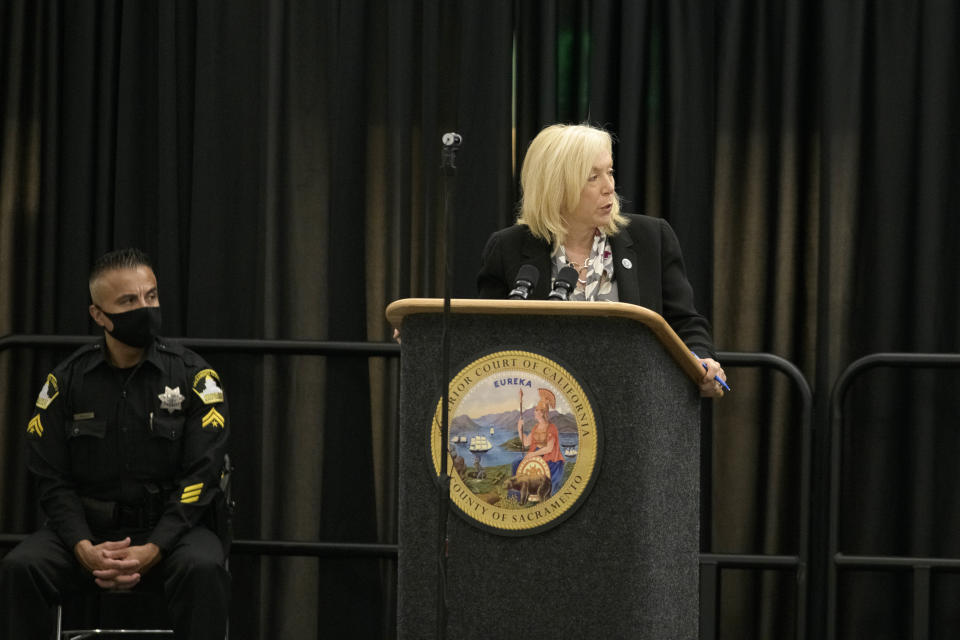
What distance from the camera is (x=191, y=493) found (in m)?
3.39

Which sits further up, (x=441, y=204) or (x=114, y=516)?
(x=441, y=204)

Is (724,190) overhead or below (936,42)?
below

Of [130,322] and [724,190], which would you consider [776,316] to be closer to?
[724,190]

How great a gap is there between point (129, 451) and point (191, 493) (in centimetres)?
24

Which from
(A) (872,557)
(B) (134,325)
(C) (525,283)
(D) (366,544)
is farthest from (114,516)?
(A) (872,557)

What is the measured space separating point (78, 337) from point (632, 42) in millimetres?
2139

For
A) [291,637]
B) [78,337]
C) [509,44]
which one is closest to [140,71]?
[78,337]

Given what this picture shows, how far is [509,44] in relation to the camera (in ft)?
13.6

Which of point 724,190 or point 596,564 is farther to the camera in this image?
point 724,190

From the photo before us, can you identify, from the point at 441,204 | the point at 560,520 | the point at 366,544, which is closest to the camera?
the point at 560,520

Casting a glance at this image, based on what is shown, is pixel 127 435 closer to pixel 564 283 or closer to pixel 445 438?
pixel 564 283

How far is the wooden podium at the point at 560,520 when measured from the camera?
7.02 feet

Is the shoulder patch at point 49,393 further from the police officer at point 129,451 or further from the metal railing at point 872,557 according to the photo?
the metal railing at point 872,557

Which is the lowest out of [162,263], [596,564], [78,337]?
[596,564]
